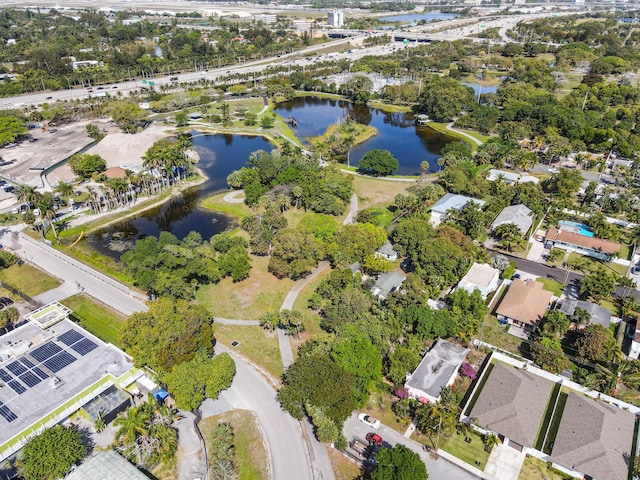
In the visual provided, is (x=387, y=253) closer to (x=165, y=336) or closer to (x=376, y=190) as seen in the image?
(x=376, y=190)

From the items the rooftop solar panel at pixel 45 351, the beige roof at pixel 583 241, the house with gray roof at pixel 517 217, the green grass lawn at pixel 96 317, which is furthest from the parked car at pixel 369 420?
the beige roof at pixel 583 241

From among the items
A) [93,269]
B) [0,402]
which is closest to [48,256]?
[93,269]

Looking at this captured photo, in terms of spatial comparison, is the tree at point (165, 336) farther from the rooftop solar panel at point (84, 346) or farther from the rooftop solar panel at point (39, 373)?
the rooftop solar panel at point (39, 373)

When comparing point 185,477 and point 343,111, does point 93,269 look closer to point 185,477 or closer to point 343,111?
point 185,477

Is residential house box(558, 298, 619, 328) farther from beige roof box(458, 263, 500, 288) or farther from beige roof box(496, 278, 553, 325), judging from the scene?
beige roof box(458, 263, 500, 288)

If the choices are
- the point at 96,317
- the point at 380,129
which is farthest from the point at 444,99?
the point at 96,317

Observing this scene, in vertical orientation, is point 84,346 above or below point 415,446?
above
